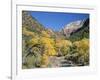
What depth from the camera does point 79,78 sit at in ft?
7.57

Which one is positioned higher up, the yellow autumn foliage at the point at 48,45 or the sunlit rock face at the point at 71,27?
the sunlit rock face at the point at 71,27

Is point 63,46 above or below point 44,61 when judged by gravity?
above

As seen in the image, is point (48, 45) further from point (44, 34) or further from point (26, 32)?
point (26, 32)

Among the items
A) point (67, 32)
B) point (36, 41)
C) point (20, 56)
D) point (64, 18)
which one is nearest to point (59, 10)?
point (64, 18)

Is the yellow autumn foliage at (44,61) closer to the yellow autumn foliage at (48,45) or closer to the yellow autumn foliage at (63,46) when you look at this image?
the yellow autumn foliage at (48,45)

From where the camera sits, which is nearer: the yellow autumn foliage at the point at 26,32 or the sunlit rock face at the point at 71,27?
the yellow autumn foliage at the point at 26,32

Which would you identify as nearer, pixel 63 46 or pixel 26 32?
pixel 26 32

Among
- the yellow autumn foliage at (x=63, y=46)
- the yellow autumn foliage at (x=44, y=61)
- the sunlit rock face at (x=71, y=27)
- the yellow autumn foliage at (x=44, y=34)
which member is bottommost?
the yellow autumn foliage at (x=44, y=61)

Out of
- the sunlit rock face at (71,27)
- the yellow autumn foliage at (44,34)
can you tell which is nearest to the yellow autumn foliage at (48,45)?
the yellow autumn foliage at (44,34)

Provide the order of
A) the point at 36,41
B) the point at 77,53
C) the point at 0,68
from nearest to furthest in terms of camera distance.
A: the point at 0,68
the point at 36,41
the point at 77,53

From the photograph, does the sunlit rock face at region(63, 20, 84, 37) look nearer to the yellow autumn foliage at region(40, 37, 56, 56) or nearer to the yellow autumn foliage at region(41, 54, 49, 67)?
the yellow autumn foliage at region(40, 37, 56, 56)

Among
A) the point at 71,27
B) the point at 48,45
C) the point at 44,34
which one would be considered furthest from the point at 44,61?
the point at 71,27
